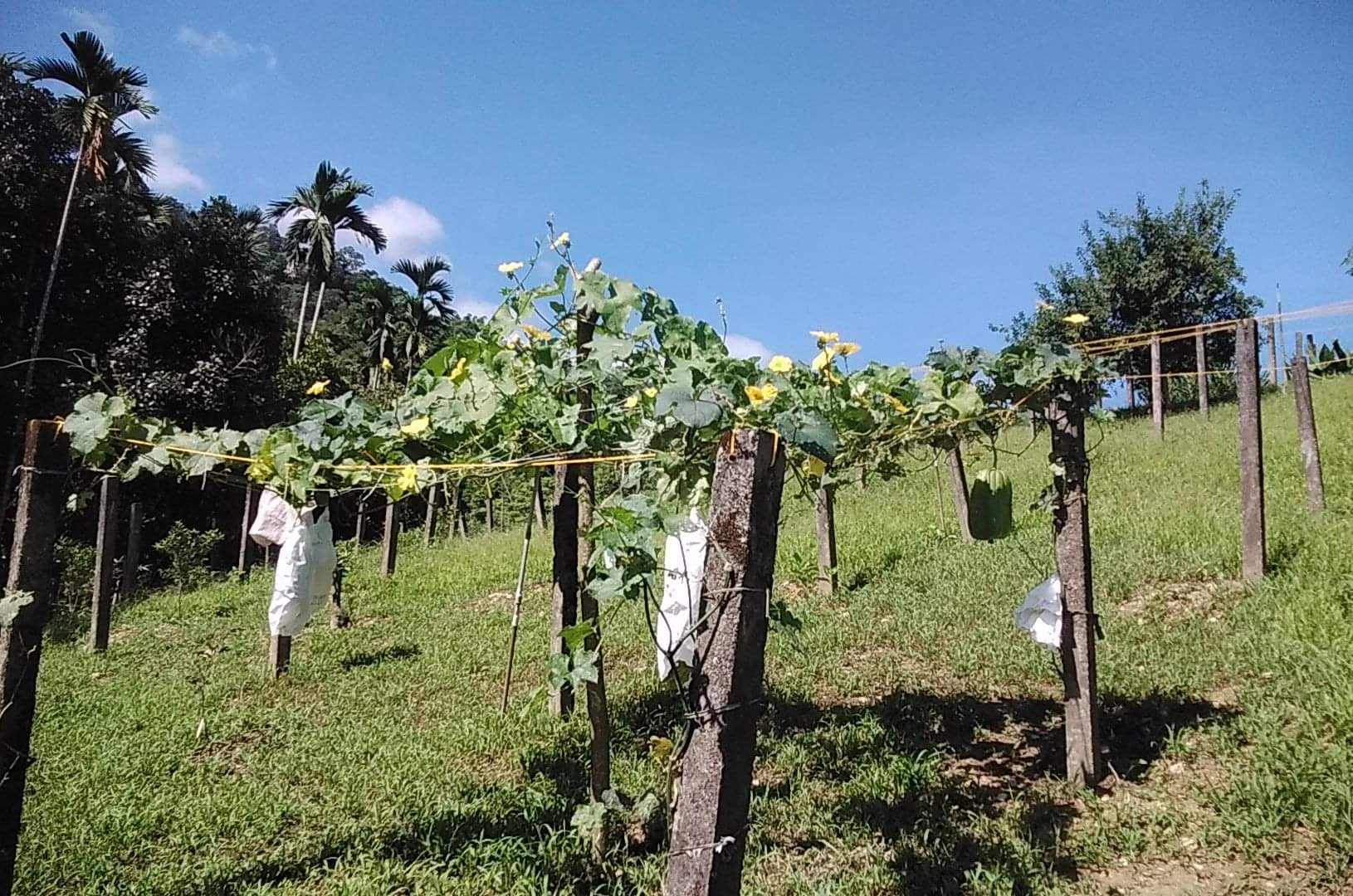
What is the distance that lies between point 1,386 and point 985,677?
13.7 metres

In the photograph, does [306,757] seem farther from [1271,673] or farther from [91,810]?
[1271,673]

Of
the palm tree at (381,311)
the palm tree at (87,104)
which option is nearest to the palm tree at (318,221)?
the palm tree at (381,311)

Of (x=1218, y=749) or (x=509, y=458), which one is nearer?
(x=509, y=458)

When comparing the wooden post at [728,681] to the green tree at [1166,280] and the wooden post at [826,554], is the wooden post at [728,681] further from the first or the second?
the green tree at [1166,280]

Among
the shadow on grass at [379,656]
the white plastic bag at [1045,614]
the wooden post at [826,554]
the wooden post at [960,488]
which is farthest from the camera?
the wooden post at [826,554]

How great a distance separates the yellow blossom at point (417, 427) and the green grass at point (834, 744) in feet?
4.11

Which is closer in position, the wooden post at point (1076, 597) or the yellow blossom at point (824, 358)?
the yellow blossom at point (824, 358)

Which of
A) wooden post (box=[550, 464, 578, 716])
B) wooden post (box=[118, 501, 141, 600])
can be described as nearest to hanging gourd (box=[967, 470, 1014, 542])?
wooden post (box=[550, 464, 578, 716])

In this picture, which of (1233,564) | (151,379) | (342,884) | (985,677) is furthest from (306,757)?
(151,379)

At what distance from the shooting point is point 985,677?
4.39 meters

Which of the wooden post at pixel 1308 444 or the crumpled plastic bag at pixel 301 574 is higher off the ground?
the wooden post at pixel 1308 444

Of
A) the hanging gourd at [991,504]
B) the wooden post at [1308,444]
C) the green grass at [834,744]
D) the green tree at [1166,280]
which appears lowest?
the green grass at [834,744]

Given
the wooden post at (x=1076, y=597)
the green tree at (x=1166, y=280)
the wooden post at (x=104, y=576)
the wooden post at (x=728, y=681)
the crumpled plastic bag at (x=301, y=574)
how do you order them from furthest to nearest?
the green tree at (x=1166, y=280) → the wooden post at (x=104, y=576) → the crumpled plastic bag at (x=301, y=574) → the wooden post at (x=1076, y=597) → the wooden post at (x=728, y=681)

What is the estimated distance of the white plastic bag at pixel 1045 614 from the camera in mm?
3434
